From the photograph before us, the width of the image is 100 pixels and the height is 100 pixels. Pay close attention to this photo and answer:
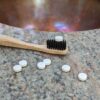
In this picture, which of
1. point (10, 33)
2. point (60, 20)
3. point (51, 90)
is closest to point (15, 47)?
point (10, 33)

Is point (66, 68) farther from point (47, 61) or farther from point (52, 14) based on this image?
point (52, 14)

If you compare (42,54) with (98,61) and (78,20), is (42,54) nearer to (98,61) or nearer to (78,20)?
(98,61)

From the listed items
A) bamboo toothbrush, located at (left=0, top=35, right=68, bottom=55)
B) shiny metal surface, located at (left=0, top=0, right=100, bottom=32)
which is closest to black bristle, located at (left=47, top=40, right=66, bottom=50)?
bamboo toothbrush, located at (left=0, top=35, right=68, bottom=55)

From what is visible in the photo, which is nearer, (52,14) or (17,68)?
(17,68)

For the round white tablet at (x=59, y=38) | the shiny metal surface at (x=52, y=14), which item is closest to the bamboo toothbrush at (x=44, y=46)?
the round white tablet at (x=59, y=38)

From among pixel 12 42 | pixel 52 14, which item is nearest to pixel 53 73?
pixel 12 42
